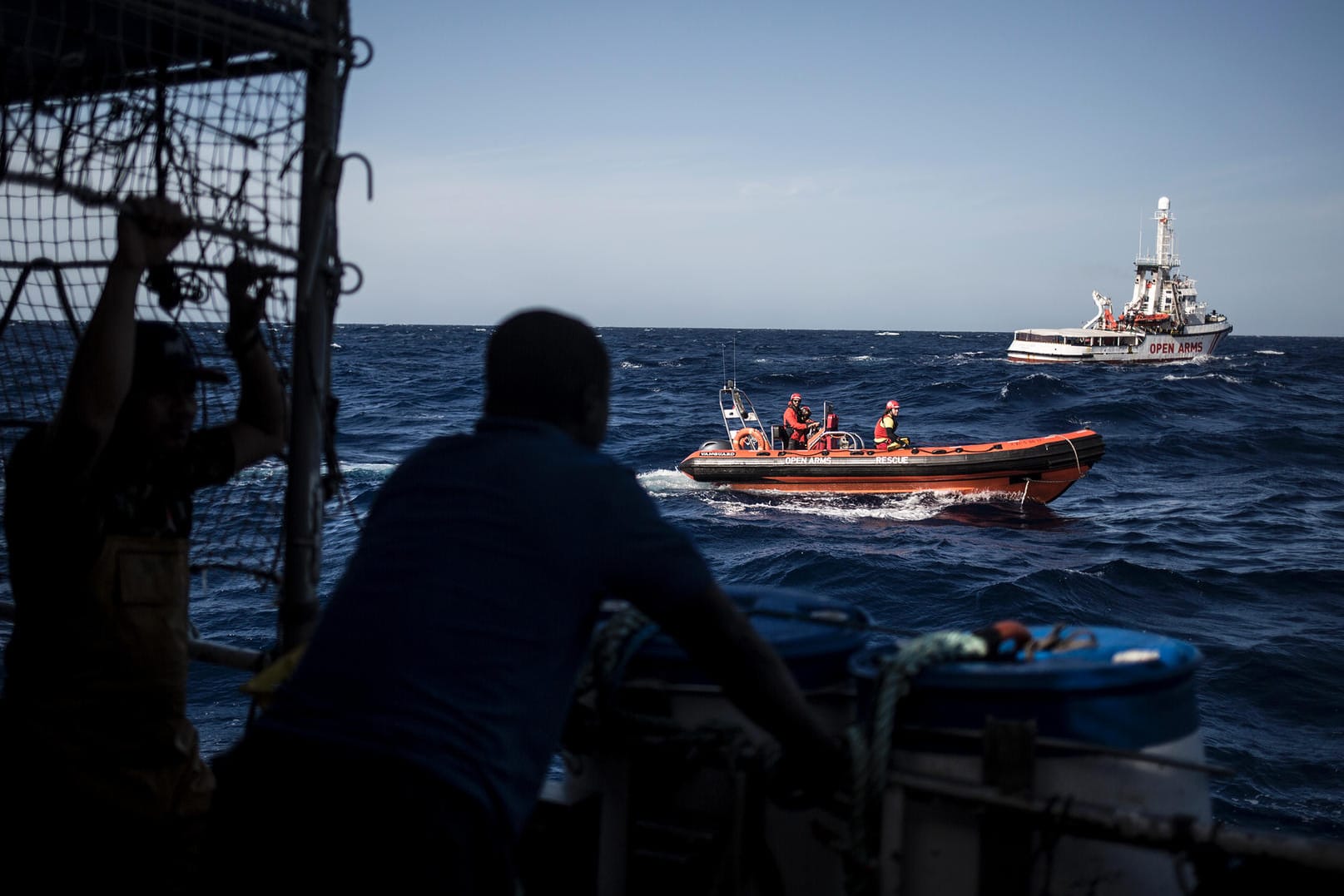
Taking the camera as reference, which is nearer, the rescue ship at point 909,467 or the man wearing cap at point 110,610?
the man wearing cap at point 110,610

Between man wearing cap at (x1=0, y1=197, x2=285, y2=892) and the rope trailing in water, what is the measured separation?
Result: 1476mm

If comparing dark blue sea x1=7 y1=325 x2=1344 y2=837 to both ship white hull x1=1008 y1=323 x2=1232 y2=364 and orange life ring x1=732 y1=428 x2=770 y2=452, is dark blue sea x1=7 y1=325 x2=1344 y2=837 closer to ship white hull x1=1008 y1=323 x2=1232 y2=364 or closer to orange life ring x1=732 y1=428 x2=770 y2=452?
orange life ring x1=732 y1=428 x2=770 y2=452

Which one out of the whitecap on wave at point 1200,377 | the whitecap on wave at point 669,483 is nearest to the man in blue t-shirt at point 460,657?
the whitecap on wave at point 669,483

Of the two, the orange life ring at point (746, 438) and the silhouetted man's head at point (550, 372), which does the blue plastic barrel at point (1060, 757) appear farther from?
the orange life ring at point (746, 438)

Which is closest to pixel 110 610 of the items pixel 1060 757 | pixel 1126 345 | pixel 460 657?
pixel 460 657

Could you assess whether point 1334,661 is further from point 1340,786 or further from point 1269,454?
point 1269,454

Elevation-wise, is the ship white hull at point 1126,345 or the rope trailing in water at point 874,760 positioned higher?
the ship white hull at point 1126,345

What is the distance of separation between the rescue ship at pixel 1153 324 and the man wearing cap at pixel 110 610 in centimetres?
6032

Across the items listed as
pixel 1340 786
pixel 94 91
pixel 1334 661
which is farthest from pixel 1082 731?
pixel 1334 661

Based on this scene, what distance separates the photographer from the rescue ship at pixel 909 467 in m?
18.6

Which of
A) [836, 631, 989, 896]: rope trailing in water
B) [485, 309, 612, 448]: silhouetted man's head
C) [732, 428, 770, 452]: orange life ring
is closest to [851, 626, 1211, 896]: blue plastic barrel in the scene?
[836, 631, 989, 896]: rope trailing in water

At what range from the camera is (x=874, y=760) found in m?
1.84

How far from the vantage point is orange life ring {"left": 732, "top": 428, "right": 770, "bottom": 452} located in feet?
66.8

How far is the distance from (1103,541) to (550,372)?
1666 cm
